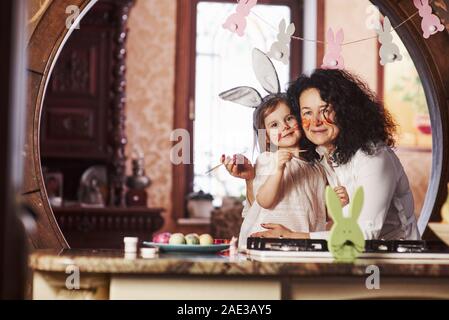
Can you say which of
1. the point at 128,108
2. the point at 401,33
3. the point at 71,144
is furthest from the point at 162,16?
the point at 401,33

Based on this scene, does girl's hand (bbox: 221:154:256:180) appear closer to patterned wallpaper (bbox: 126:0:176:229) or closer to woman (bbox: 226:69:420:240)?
woman (bbox: 226:69:420:240)

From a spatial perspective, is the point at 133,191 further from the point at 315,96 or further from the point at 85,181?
the point at 315,96

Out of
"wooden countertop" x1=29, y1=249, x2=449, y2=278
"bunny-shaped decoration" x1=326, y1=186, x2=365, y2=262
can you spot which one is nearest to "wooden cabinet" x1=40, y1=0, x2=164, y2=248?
"wooden countertop" x1=29, y1=249, x2=449, y2=278

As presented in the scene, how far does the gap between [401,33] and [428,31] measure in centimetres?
10

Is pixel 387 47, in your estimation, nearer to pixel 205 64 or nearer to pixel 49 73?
pixel 49 73

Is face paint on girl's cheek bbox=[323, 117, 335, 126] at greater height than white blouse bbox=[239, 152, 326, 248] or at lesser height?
greater

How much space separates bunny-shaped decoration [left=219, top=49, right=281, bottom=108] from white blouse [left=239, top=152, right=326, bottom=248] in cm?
19

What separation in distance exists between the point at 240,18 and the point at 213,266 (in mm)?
983

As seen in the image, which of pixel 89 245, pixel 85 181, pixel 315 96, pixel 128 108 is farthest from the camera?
pixel 128 108

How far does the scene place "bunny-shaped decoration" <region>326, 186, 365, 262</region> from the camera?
2396 millimetres

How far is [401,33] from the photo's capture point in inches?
119

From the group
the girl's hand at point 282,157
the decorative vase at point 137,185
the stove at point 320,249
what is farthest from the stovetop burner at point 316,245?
the decorative vase at point 137,185

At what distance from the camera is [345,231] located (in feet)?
7.94

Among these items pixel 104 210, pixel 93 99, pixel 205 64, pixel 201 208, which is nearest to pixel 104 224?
pixel 104 210
